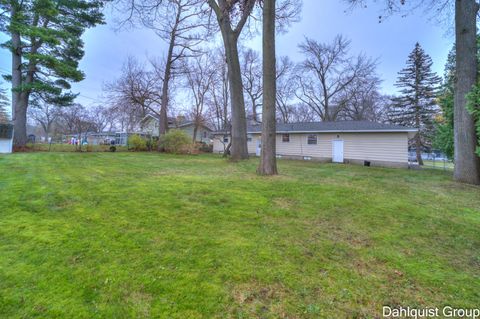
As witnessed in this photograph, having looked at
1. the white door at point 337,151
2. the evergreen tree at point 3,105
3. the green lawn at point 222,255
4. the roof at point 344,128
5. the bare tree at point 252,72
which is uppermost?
the bare tree at point 252,72

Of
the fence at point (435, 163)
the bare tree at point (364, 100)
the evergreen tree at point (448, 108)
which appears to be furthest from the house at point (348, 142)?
the bare tree at point (364, 100)

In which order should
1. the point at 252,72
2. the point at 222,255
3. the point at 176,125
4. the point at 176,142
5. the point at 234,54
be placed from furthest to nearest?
the point at 176,125
the point at 252,72
the point at 176,142
the point at 234,54
the point at 222,255

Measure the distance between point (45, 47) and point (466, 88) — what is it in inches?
851

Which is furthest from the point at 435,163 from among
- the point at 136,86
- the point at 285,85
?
the point at 136,86

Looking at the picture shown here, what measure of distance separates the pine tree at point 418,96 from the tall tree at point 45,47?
95.8 ft

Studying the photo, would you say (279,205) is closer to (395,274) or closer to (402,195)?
(395,274)

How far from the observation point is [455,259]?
2758 millimetres

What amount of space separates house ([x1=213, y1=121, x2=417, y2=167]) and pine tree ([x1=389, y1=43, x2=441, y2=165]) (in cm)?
1148

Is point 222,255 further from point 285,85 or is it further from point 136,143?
point 285,85

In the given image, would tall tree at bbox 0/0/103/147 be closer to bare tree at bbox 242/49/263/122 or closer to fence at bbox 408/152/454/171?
bare tree at bbox 242/49/263/122

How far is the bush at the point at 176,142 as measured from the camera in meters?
18.4

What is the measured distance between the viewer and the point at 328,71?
26.2m

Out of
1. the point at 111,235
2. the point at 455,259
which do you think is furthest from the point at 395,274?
the point at 111,235

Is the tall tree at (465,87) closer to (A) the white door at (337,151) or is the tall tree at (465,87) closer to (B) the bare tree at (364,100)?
(A) the white door at (337,151)
